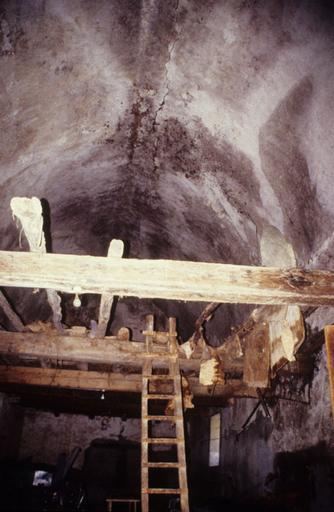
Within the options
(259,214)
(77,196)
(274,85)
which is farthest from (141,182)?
(274,85)

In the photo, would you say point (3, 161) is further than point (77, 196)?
No

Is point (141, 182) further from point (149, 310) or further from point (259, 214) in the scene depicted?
point (149, 310)

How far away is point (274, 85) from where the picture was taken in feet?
10.4

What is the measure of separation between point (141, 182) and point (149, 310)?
6.00m

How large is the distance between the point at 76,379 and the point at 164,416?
208 centimetres

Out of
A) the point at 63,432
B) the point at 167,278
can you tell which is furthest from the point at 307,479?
Result: the point at 63,432

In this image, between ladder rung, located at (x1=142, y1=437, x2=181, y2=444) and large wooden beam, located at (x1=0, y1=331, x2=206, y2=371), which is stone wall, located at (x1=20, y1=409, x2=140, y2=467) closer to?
large wooden beam, located at (x1=0, y1=331, x2=206, y2=371)

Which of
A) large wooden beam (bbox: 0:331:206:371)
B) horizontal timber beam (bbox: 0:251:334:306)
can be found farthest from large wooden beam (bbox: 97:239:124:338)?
large wooden beam (bbox: 0:331:206:371)

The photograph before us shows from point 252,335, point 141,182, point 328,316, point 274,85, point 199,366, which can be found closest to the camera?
point 274,85

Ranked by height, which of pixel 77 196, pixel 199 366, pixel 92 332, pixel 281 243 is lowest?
pixel 199 366

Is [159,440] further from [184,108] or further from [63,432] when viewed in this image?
[63,432]

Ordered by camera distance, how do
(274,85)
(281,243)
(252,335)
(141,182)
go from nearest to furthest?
(274,85) < (281,243) < (252,335) < (141,182)

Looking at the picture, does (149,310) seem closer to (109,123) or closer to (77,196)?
(77,196)

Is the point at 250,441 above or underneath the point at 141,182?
underneath
